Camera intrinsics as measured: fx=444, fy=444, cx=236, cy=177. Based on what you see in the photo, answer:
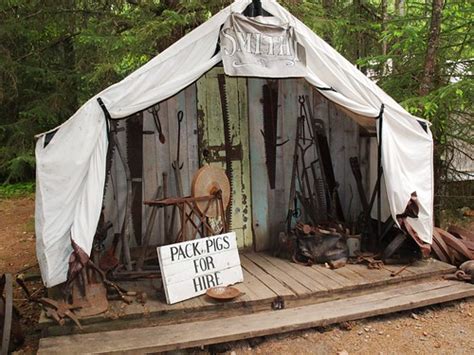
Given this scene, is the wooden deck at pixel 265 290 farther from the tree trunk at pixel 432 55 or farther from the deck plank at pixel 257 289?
the tree trunk at pixel 432 55

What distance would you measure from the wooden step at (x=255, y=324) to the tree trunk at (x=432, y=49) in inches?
83.0

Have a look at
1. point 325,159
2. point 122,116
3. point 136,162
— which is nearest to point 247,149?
point 325,159

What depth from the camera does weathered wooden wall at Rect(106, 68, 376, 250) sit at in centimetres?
427

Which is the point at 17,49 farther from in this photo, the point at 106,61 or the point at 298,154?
the point at 298,154

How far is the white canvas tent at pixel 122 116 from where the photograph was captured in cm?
310

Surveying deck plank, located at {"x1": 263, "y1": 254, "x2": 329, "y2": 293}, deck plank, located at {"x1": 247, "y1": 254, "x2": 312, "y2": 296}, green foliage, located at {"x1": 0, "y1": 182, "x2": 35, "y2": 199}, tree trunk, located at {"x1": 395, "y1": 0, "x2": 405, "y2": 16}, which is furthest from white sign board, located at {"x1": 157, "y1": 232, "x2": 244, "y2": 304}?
green foliage, located at {"x1": 0, "y1": 182, "x2": 35, "y2": 199}

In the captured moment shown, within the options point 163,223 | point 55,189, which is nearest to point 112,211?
point 163,223

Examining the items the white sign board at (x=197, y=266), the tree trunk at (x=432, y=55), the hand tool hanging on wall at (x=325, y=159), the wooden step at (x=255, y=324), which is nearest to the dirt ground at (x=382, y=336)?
the wooden step at (x=255, y=324)

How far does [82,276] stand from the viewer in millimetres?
3166

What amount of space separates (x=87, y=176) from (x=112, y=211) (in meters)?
1.00

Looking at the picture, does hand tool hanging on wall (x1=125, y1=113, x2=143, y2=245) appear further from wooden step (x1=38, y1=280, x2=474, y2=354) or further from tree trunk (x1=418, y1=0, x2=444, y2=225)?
tree trunk (x1=418, y1=0, x2=444, y2=225)

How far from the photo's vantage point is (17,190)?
29.1ft

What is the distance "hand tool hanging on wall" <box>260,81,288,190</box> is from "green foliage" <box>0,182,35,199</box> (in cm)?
607

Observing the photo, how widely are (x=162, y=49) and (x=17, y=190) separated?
4981mm
